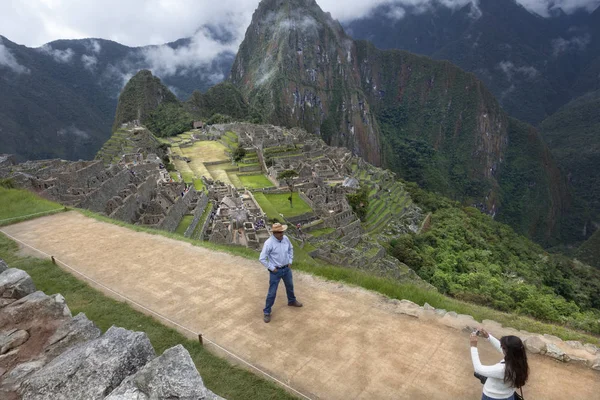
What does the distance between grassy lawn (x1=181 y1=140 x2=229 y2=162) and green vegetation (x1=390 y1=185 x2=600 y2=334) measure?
24.1m

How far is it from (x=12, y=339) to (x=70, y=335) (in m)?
0.76

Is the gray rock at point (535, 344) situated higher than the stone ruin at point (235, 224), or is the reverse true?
the gray rock at point (535, 344)

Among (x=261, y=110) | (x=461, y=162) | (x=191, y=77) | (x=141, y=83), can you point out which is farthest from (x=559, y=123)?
(x=141, y=83)

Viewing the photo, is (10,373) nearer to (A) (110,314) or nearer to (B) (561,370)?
(A) (110,314)

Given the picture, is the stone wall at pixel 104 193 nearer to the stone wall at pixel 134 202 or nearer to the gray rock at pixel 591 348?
the stone wall at pixel 134 202

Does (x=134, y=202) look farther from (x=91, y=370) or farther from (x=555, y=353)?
(x=555, y=353)

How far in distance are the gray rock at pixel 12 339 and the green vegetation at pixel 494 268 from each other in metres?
19.3

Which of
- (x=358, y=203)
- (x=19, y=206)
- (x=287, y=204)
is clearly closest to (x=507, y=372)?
(x=19, y=206)

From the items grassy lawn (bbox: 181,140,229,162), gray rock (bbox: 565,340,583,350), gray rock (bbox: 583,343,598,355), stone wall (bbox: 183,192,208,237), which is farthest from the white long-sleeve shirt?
grassy lawn (bbox: 181,140,229,162)

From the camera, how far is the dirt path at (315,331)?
489 cm

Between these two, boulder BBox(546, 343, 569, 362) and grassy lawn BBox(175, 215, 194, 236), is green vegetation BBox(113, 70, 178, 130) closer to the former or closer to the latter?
grassy lawn BBox(175, 215, 194, 236)

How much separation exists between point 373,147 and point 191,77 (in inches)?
3115

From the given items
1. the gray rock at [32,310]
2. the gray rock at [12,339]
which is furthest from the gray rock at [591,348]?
the gray rock at [12,339]

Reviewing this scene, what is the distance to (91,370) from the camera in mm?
3854
